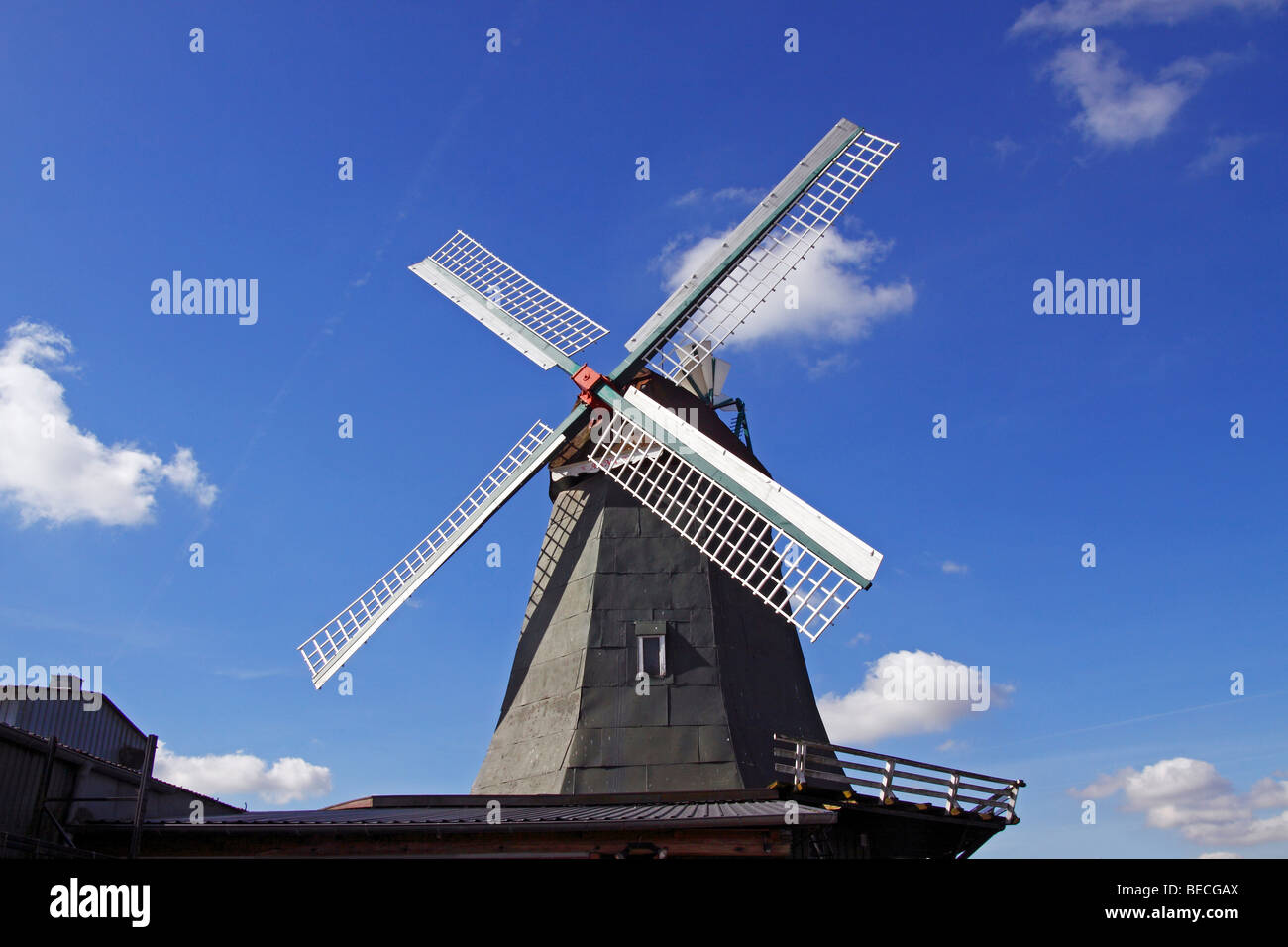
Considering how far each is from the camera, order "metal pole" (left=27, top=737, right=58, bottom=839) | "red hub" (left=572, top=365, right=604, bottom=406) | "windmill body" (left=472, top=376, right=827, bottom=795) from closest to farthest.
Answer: "metal pole" (left=27, top=737, right=58, bottom=839)
"windmill body" (left=472, top=376, right=827, bottom=795)
"red hub" (left=572, top=365, right=604, bottom=406)

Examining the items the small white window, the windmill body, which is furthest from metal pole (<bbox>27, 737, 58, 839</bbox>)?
the small white window

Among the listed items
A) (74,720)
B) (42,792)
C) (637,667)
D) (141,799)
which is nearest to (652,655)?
(637,667)

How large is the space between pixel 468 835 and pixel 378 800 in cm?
286

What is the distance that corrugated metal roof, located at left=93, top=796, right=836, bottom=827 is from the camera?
39.4ft

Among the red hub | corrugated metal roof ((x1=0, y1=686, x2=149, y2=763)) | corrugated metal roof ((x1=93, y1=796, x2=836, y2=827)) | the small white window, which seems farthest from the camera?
corrugated metal roof ((x1=0, y1=686, x2=149, y2=763))

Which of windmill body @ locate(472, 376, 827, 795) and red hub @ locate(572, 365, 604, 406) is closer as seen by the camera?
windmill body @ locate(472, 376, 827, 795)

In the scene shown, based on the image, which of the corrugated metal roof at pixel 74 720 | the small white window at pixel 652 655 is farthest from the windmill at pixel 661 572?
the corrugated metal roof at pixel 74 720

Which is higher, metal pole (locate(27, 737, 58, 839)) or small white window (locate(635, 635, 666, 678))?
small white window (locate(635, 635, 666, 678))

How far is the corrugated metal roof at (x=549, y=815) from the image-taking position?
12.0 metres

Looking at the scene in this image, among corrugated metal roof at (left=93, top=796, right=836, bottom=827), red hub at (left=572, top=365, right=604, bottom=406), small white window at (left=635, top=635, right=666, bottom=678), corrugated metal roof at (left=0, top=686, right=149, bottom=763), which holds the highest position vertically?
red hub at (left=572, top=365, right=604, bottom=406)

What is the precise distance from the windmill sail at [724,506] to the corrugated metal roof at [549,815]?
299 centimetres

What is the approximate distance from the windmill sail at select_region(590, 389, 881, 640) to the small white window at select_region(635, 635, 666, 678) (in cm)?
167

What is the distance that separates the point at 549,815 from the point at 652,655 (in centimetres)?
395

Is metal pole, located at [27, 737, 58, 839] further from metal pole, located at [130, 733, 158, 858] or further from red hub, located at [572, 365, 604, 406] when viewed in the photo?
red hub, located at [572, 365, 604, 406]
